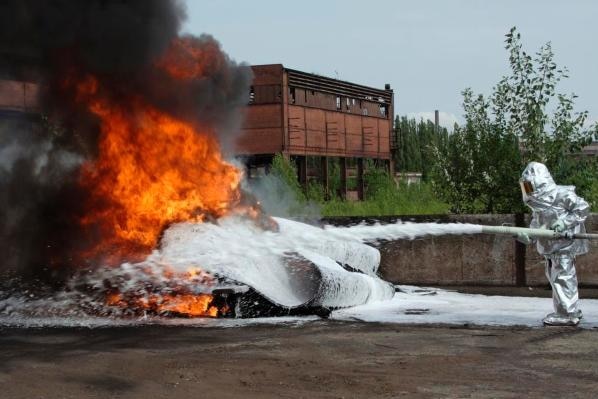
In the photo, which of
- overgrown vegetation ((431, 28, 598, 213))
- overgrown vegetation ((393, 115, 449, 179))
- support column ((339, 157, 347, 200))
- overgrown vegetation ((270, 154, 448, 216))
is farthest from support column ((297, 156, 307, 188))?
overgrown vegetation ((393, 115, 449, 179))

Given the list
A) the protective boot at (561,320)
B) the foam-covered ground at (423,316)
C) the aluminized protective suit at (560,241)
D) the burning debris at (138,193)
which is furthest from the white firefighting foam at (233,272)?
the protective boot at (561,320)

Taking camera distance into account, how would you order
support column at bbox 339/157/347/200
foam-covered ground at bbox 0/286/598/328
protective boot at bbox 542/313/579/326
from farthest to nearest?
support column at bbox 339/157/347/200, foam-covered ground at bbox 0/286/598/328, protective boot at bbox 542/313/579/326

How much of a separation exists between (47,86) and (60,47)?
608 millimetres

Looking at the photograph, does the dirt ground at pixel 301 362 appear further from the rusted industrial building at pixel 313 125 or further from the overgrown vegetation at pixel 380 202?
the rusted industrial building at pixel 313 125

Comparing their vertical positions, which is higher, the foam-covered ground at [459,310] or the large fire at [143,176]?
the large fire at [143,176]

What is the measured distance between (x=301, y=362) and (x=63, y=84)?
668cm

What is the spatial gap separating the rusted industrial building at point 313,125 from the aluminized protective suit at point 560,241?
72.2 feet

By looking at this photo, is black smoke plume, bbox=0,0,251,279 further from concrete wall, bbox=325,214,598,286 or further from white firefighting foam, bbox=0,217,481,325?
concrete wall, bbox=325,214,598,286

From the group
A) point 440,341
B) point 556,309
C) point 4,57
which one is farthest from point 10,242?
point 556,309

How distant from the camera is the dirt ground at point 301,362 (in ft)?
19.2

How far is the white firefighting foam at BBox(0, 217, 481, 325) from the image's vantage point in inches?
388

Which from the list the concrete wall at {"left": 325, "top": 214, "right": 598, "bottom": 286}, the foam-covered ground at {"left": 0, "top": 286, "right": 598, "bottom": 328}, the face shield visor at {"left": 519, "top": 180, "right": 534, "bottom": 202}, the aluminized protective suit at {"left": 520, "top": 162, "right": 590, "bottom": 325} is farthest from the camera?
the concrete wall at {"left": 325, "top": 214, "right": 598, "bottom": 286}

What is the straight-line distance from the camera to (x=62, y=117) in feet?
39.1

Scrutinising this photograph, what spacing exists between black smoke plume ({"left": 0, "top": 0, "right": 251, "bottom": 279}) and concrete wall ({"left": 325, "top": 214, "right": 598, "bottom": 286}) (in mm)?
3832
